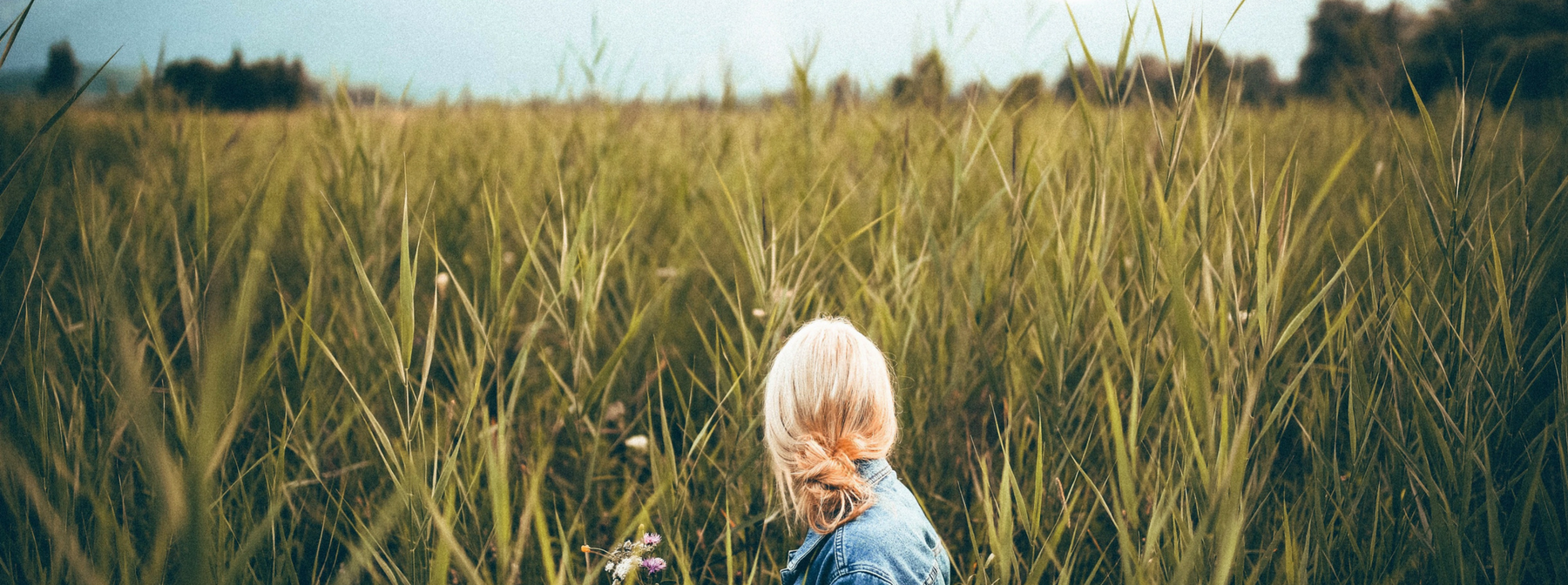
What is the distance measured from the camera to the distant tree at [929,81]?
5.40 ft

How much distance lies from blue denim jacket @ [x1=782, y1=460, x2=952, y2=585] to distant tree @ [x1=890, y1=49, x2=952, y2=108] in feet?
3.66

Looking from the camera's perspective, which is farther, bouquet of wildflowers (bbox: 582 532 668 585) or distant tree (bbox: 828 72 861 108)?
distant tree (bbox: 828 72 861 108)

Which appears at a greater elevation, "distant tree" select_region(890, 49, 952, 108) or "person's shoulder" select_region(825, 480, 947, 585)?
"distant tree" select_region(890, 49, 952, 108)

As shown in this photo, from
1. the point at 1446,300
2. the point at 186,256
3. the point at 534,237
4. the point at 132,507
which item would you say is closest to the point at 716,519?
the point at 534,237

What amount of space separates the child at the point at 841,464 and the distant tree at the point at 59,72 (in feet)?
5.26

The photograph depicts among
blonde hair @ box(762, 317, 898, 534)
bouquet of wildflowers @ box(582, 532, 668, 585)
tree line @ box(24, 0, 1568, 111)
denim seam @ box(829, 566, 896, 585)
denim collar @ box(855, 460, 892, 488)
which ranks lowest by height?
bouquet of wildflowers @ box(582, 532, 668, 585)

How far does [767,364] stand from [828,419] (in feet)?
0.90

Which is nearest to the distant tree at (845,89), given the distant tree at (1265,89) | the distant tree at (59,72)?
the distant tree at (1265,89)

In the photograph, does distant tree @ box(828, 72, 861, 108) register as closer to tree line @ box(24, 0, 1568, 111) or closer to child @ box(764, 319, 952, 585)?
tree line @ box(24, 0, 1568, 111)

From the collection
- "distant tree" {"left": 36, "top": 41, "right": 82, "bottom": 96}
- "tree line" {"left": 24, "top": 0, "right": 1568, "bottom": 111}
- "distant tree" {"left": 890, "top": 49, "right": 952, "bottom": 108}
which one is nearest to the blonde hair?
"tree line" {"left": 24, "top": 0, "right": 1568, "bottom": 111}

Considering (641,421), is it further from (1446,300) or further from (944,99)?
(1446,300)

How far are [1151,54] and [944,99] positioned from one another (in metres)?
0.89

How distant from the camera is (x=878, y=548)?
2.40ft

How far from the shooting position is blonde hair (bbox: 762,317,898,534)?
75 centimetres
